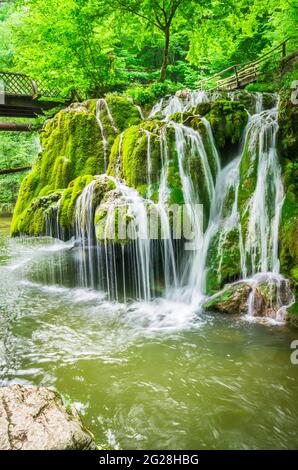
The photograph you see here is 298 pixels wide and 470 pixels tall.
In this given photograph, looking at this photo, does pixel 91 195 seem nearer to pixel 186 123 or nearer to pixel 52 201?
pixel 52 201

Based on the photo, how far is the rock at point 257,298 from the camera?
19.4 ft

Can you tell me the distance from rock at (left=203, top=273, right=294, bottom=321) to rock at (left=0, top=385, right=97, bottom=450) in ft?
13.4

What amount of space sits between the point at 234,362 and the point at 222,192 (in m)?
4.14

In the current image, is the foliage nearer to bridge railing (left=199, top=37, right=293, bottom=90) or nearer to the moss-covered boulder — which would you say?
bridge railing (left=199, top=37, right=293, bottom=90)

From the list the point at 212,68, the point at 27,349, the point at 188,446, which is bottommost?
the point at 188,446

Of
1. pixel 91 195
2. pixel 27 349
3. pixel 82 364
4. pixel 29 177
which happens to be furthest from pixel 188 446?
pixel 29 177

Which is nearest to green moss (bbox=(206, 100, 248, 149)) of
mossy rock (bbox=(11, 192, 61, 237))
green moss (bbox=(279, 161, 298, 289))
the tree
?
green moss (bbox=(279, 161, 298, 289))

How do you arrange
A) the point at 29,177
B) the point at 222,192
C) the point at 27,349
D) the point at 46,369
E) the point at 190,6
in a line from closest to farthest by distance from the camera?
1. the point at 46,369
2. the point at 27,349
3. the point at 222,192
4. the point at 29,177
5. the point at 190,6

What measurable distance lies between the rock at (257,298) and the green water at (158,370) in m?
0.40

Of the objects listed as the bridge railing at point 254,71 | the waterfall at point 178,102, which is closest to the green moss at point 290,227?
the waterfall at point 178,102

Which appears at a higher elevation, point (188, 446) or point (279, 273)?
point (279, 273)

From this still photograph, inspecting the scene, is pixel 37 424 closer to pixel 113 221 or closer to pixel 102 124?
pixel 113 221

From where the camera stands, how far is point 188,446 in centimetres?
318

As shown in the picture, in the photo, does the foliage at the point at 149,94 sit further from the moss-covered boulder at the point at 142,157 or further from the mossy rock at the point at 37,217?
the mossy rock at the point at 37,217
